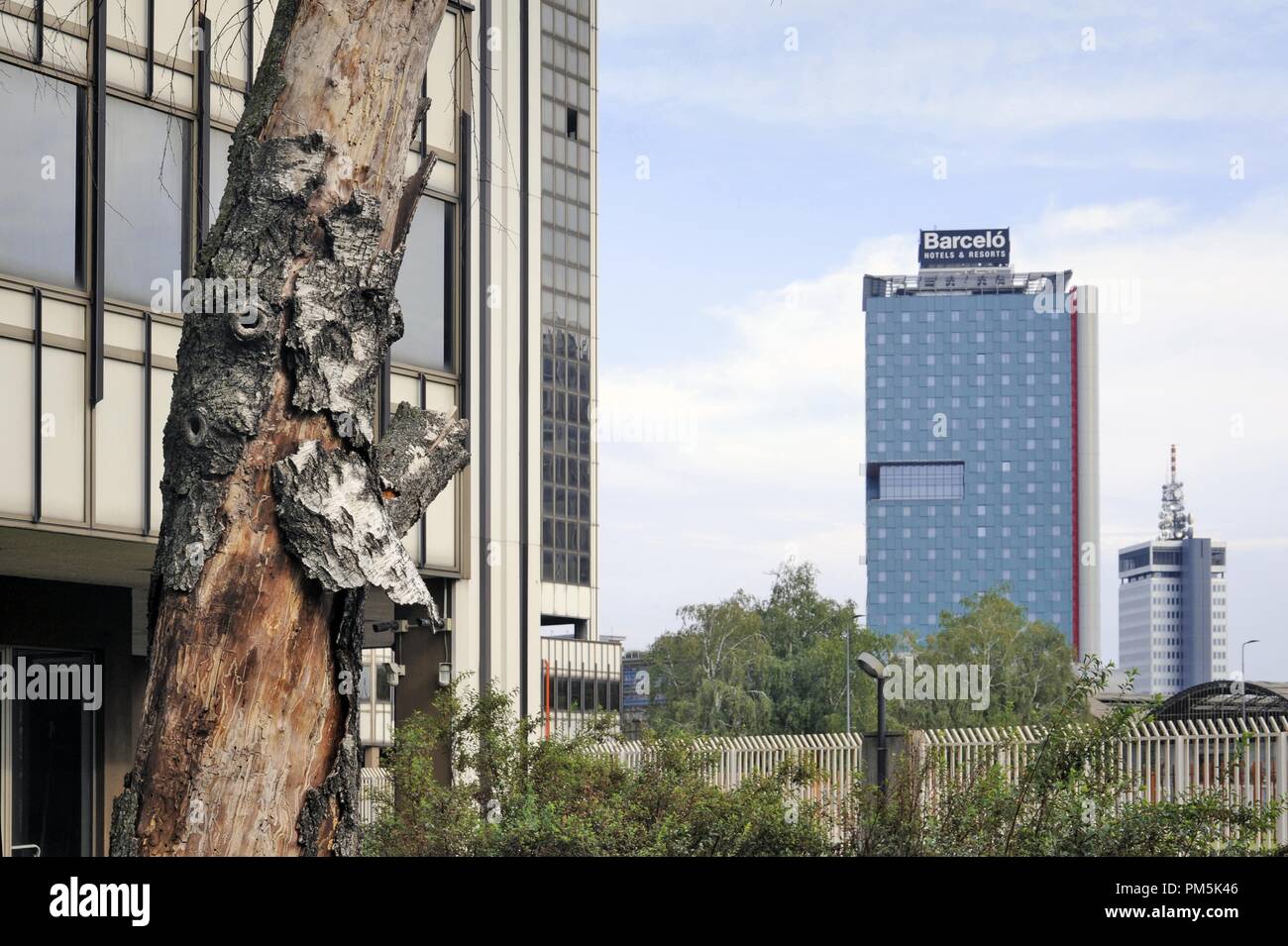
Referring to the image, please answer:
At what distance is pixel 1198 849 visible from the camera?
28.1 ft

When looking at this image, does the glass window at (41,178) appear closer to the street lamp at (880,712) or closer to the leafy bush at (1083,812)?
the street lamp at (880,712)

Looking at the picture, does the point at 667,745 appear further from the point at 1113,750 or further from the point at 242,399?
the point at 242,399

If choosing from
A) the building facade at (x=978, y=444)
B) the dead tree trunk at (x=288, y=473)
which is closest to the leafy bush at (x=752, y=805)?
the dead tree trunk at (x=288, y=473)

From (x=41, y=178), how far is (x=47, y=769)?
610 centimetres

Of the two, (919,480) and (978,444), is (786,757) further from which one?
(978,444)

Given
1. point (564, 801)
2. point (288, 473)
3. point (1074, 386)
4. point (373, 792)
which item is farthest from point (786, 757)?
point (1074, 386)

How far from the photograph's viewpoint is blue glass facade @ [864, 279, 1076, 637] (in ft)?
575

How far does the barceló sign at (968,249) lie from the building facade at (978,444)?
3773 millimetres

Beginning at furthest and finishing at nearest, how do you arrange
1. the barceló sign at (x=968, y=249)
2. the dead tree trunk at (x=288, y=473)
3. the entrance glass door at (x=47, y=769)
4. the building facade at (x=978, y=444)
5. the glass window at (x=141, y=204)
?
the barceló sign at (x=968, y=249)
the building facade at (x=978, y=444)
the entrance glass door at (x=47, y=769)
the glass window at (x=141, y=204)
the dead tree trunk at (x=288, y=473)

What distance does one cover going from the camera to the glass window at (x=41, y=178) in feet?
36.0

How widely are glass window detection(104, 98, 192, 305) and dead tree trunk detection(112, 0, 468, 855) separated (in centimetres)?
841

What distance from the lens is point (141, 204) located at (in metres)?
12.1

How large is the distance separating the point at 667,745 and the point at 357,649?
6.90 m
